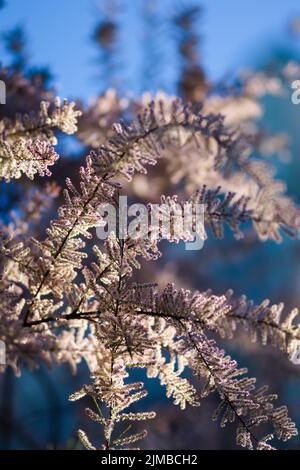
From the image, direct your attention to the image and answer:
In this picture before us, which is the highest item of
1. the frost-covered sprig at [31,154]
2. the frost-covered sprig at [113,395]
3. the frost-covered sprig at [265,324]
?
the frost-covered sprig at [31,154]

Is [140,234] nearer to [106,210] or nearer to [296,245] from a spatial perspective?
[106,210]

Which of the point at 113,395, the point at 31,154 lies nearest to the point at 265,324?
the point at 113,395

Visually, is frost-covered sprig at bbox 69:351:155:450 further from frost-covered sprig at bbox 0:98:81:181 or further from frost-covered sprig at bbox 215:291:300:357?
frost-covered sprig at bbox 0:98:81:181

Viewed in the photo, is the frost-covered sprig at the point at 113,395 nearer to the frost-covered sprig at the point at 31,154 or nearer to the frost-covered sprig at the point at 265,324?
the frost-covered sprig at the point at 265,324

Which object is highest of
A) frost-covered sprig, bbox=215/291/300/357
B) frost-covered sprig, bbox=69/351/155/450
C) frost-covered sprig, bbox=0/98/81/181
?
frost-covered sprig, bbox=0/98/81/181

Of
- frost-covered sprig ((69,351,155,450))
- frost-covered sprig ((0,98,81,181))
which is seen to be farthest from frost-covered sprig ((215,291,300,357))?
frost-covered sprig ((0,98,81,181))

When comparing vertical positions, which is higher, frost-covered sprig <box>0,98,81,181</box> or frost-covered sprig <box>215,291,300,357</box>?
frost-covered sprig <box>0,98,81,181</box>

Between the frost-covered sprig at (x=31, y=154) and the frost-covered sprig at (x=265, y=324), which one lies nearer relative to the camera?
the frost-covered sprig at (x=31, y=154)

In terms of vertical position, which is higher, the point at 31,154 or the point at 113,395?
the point at 31,154

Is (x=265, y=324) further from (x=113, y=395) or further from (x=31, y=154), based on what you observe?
(x=31, y=154)

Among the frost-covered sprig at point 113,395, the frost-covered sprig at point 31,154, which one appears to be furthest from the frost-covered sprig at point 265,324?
the frost-covered sprig at point 31,154
